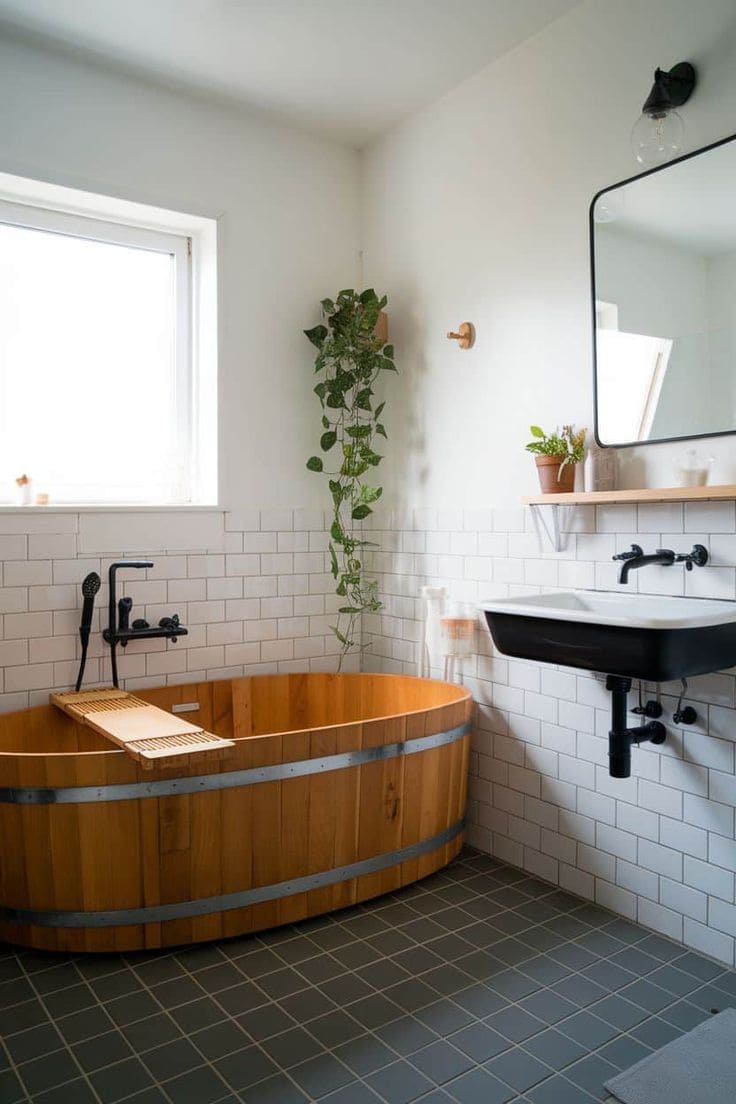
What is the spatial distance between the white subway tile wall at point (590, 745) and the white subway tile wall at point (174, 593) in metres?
0.13

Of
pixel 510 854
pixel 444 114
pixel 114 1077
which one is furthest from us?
pixel 444 114

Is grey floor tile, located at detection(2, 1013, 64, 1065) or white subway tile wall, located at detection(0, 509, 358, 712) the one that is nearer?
grey floor tile, located at detection(2, 1013, 64, 1065)

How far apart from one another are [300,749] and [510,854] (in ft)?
3.84

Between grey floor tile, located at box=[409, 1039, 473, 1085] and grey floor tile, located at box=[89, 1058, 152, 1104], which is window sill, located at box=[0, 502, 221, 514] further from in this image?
grey floor tile, located at box=[409, 1039, 473, 1085]

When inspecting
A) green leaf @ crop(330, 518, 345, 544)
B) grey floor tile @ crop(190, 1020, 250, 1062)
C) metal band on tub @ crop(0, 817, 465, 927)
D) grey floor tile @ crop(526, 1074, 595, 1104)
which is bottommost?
grey floor tile @ crop(526, 1074, 595, 1104)

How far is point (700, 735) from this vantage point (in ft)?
8.93

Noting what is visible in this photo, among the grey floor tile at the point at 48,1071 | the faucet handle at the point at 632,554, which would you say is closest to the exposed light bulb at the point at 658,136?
the faucet handle at the point at 632,554

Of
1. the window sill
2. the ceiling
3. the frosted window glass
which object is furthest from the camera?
the frosted window glass

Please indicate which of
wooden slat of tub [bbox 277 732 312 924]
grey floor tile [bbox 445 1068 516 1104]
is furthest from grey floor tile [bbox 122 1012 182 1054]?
grey floor tile [bbox 445 1068 516 1104]

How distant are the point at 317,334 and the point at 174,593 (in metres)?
1.40

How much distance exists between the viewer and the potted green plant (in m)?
3.02

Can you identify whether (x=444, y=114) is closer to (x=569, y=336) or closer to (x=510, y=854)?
(x=569, y=336)

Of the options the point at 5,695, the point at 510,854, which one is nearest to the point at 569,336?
the point at 510,854

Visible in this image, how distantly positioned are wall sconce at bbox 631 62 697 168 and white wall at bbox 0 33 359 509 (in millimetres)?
1807
